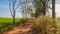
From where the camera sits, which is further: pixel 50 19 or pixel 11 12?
pixel 11 12

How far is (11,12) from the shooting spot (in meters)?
18.3

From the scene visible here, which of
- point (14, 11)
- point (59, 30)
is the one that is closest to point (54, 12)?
point (59, 30)

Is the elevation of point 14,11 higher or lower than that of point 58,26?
higher

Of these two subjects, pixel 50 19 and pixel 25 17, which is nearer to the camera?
pixel 50 19

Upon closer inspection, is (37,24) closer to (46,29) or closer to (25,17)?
(46,29)

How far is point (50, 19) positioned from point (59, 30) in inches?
35.6

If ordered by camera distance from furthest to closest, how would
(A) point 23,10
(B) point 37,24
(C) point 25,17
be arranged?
(C) point 25,17 → (A) point 23,10 → (B) point 37,24

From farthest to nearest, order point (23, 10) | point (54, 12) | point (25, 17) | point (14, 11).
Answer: point (25, 17) → point (23, 10) → point (14, 11) → point (54, 12)

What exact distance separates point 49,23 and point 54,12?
1.38 m

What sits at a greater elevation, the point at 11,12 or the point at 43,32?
the point at 11,12

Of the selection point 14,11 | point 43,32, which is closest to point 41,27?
point 43,32

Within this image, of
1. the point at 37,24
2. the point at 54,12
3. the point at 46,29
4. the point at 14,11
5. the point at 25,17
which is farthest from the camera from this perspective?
the point at 25,17

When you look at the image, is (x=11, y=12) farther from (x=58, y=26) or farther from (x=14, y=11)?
(x=58, y=26)

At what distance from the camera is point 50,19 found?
8.80m
